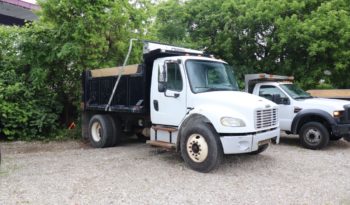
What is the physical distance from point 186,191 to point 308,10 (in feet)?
37.6

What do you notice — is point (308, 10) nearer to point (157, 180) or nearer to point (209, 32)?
point (209, 32)

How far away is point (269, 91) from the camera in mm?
10562

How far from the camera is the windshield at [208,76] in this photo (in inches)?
294

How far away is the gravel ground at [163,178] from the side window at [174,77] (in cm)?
173

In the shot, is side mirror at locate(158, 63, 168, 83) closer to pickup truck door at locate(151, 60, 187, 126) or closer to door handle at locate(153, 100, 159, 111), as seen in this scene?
pickup truck door at locate(151, 60, 187, 126)

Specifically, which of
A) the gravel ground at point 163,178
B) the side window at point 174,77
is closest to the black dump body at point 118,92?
the side window at point 174,77

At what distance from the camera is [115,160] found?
795 cm

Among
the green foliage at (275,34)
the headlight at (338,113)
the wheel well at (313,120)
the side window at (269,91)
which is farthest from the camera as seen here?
the green foliage at (275,34)

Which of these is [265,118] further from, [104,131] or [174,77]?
[104,131]

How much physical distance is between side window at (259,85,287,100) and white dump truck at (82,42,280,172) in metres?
2.70

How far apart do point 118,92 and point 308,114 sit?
5287mm

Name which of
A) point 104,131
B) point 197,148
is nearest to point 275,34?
point 104,131

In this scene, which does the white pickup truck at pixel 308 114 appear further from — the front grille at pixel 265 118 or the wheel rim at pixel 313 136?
the front grille at pixel 265 118

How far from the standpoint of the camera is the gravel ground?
5371 mm
